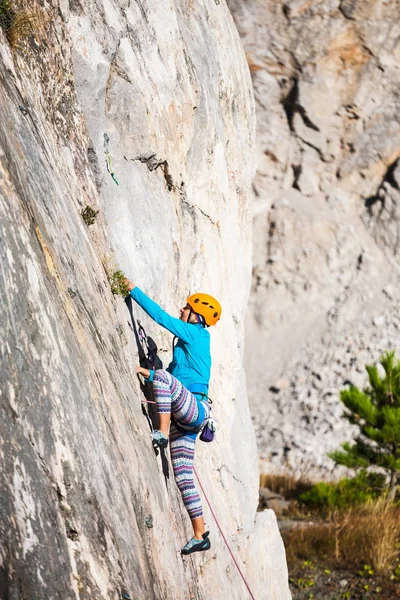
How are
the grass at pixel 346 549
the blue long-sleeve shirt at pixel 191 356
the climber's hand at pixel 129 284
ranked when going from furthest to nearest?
the grass at pixel 346 549 < the blue long-sleeve shirt at pixel 191 356 < the climber's hand at pixel 129 284

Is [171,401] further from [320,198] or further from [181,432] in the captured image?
[320,198]

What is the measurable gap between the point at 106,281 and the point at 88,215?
0.49 m

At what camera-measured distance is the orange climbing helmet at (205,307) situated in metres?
6.21

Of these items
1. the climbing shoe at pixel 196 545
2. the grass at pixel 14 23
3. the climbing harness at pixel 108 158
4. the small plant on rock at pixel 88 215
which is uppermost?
the grass at pixel 14 23

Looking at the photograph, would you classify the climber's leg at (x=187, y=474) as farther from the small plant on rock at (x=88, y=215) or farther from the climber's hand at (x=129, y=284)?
the small plant on rock at (x=88, y=215)

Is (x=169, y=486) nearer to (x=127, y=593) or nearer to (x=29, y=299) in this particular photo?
(x=127, y=593)

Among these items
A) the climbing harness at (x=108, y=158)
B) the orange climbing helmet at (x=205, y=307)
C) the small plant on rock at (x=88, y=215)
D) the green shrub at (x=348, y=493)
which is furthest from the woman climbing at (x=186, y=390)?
the green shrub at (x=348, y=493)

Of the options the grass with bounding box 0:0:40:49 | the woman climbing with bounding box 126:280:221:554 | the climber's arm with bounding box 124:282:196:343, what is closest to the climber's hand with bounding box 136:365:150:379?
the woman climbing with bounding box 126:280:221:554

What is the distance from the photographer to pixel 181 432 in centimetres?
592

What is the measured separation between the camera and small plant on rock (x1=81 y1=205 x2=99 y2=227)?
5.35m

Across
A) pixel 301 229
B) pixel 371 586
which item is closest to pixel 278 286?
pixel 301 229

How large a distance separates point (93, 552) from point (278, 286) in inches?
713

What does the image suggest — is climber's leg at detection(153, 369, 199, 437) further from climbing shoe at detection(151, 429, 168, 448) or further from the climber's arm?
the climber's arm

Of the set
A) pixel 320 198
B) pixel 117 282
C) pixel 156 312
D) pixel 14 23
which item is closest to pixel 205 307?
pixel 156 312
